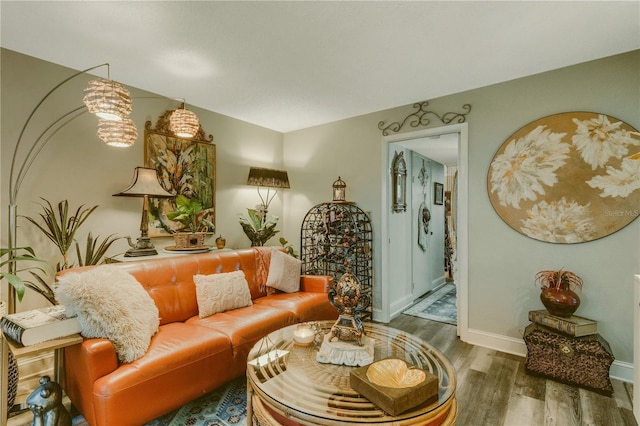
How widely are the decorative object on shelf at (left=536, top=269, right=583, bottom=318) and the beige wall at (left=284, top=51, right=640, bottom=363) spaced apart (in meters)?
0.13

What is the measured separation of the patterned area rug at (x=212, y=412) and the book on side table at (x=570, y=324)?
2.32 meters

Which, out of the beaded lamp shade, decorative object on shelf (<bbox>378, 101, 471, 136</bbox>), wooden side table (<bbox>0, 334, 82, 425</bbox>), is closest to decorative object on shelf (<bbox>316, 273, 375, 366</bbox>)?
wooden side table (<bbox>0, 334, 82, 425</bbox>)

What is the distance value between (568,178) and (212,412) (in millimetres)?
3228

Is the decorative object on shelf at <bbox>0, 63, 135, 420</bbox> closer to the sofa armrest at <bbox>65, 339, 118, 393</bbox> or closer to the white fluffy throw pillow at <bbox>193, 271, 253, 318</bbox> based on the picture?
the sofa armrest at <bbox>65, 339, 118, 393</bbox>

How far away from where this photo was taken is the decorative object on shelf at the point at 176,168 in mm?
3119

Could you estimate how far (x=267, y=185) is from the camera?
12.7 feet

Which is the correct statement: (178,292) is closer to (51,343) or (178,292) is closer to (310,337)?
(51,343)

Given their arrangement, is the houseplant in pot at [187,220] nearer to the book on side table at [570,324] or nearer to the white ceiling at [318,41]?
the white ceiling at [318,41]

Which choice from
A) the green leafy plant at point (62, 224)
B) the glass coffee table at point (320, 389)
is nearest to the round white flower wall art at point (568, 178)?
the glass coffee table at point (320, 389)

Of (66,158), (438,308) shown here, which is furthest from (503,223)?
(66,158)

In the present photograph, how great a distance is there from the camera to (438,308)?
4160 millimetres

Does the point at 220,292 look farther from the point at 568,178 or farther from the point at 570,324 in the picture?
the point at 568,178

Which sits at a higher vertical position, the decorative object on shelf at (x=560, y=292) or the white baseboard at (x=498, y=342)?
the decorative object on shelf at (x=560, y=292)

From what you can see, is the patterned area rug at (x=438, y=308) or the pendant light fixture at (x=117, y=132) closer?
the pendant light fixture at (x=117, y=132)
